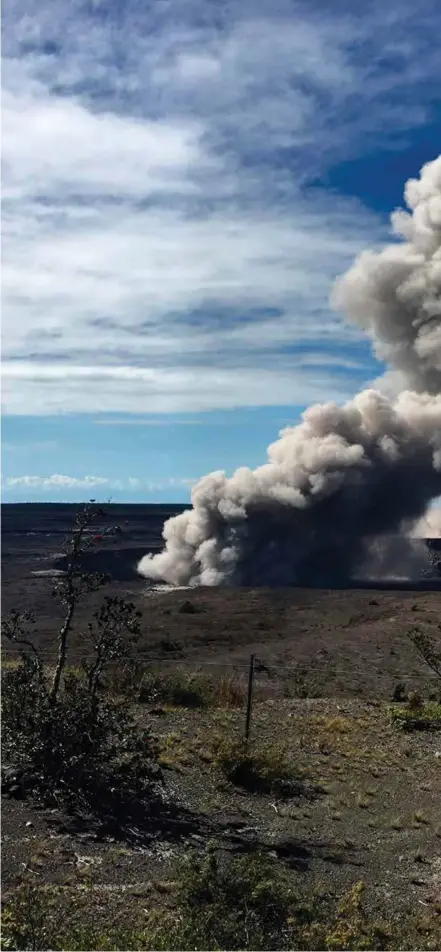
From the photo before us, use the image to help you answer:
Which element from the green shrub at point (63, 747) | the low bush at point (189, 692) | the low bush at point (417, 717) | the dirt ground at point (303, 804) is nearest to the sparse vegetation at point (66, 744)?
the green shrub at point (63, 747)

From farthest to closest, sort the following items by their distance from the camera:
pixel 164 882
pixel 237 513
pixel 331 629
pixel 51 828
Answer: pixel 237 513
pixel 331 629
pixel 51 828
pixel 164 882

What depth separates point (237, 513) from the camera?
50125 mm

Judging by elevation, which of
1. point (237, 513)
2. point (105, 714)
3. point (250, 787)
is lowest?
point (250, 787)

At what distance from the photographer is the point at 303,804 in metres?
10.1

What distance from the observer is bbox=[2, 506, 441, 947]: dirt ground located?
7598 mm

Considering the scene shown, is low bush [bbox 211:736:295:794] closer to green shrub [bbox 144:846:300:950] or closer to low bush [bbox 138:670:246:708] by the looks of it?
green shrub [bbox 144:846:300:950]

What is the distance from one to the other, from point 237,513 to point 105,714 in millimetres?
40342

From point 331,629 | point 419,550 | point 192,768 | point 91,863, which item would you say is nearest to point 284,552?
point 419,550

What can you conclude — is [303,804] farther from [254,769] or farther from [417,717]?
[417,717]

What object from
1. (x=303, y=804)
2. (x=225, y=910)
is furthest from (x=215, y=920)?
(x=303, y=804)

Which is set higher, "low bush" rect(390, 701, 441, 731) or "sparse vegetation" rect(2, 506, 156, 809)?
"sparse vegetation" rect(2, 506, 156, 809)

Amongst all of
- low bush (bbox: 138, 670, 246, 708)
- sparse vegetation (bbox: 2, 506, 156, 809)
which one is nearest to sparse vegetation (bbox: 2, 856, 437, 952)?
sparse vegetation (bbox: 2, 506, 156, 809)

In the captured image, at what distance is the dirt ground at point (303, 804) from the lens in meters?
7.60

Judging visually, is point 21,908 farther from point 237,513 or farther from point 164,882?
point 237,513
